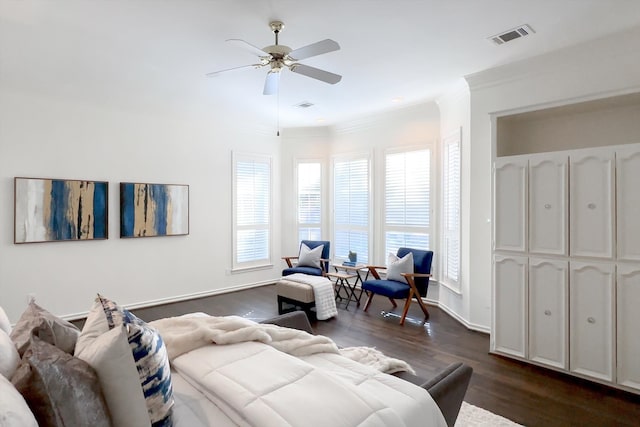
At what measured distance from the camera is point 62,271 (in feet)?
14.9

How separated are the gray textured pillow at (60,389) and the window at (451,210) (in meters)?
4.36

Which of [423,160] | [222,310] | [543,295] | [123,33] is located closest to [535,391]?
[543,295]

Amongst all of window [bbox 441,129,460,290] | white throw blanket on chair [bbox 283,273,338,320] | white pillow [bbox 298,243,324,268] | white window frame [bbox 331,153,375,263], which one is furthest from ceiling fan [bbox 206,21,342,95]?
white pillow [bbox 298,243,324,268]

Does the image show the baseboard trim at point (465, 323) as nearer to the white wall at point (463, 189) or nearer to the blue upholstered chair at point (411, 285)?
the white wall at point (463, 189)

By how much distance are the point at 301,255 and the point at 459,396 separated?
14.1 ft

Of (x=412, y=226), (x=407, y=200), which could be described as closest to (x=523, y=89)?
(x=407, y=200)

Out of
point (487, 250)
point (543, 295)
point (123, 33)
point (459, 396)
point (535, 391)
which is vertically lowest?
point (535, 391)

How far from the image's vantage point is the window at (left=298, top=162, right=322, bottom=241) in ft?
22.8

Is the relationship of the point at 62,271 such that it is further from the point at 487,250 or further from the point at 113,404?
the point at 487,250

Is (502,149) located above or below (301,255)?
above

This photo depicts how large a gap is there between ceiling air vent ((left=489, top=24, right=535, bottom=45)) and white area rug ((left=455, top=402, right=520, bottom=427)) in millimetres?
3109

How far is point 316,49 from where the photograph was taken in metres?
2.70

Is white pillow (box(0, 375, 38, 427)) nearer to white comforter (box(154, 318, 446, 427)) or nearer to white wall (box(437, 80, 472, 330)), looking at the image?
white comforter (box(154, 318, 446, 427))

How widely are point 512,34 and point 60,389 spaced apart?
3870mm
